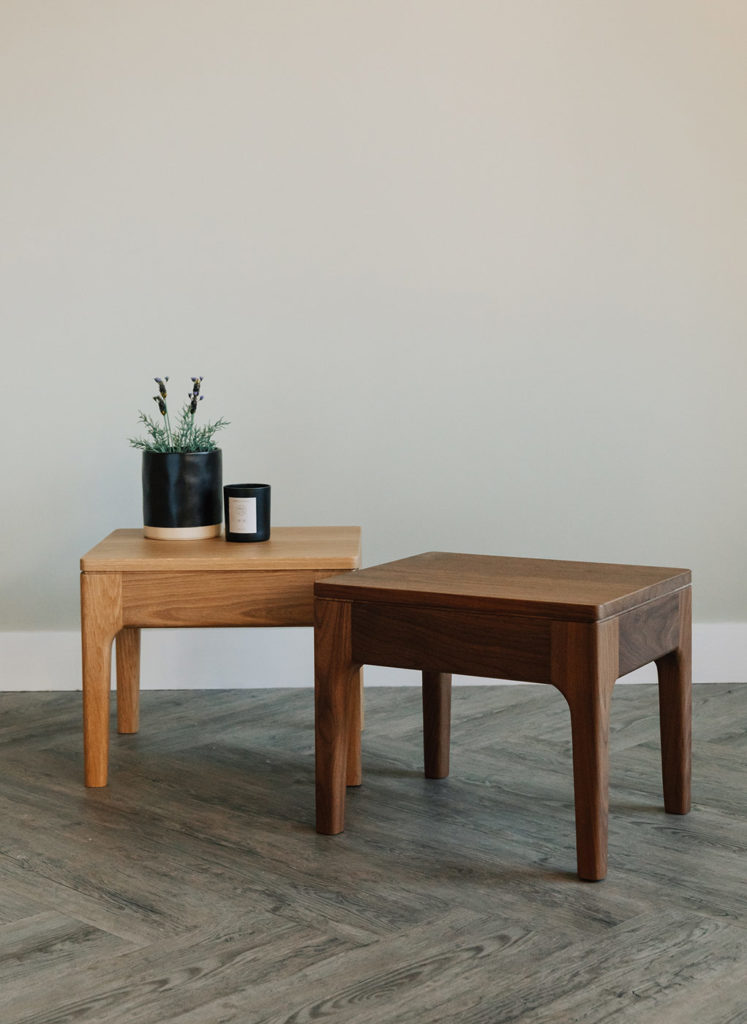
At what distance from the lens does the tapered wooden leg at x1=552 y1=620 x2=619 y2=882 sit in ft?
5.03

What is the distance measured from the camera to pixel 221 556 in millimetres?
1975

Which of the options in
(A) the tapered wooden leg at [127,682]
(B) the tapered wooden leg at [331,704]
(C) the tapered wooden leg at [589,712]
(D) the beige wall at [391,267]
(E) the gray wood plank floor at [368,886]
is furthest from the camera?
(D) the beige wall at [391,267]

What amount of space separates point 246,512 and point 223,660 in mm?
740

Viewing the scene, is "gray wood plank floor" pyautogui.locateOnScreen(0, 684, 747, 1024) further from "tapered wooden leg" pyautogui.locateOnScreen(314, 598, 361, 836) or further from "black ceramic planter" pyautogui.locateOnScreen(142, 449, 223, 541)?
"black ceramic planter" pyautogui.locateOnScreen(142, 449, 223, 541)

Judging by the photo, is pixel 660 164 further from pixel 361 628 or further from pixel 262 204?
pixel 361 628

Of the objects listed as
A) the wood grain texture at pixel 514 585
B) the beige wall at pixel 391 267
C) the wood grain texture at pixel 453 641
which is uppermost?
the beige wall at pixel 391 267

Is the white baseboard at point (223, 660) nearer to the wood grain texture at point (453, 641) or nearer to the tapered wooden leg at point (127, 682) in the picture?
the tapered wooden leg at point (127, 682)

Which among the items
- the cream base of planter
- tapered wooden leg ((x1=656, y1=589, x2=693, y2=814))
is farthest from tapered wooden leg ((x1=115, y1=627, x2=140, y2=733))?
tapered wooden leg ((x1=656, y1=589, x2=693, y2=814))

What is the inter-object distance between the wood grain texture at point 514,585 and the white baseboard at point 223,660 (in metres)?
0.89

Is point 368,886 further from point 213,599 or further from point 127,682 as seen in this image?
point 127,682

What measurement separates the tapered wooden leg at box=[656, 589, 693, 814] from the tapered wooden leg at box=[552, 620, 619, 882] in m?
0.28

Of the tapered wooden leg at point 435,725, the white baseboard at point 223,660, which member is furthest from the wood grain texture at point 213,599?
the white baseboard at point 223,660

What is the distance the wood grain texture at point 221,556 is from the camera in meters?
1.96

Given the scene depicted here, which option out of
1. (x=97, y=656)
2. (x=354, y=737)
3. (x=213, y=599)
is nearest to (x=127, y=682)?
(x=97, y=656)
